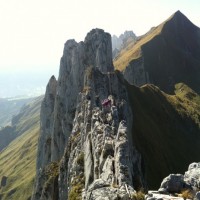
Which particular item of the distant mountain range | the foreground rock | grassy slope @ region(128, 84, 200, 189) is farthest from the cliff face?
grassy slope @ region(128, 84, 200, 189)

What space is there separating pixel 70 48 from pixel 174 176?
113 m

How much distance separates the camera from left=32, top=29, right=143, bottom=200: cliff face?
38844mm

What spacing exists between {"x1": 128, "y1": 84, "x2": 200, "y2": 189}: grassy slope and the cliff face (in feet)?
43.0

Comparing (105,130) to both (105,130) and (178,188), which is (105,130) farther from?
(178,188)

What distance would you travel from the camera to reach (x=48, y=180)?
3314 inches

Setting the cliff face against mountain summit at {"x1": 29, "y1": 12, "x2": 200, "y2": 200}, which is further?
mountain summit at {"x1": 29, "y1": 12, "x2": 200, "y2": 200}

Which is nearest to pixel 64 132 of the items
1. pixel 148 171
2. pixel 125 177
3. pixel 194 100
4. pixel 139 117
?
pixel 139 117

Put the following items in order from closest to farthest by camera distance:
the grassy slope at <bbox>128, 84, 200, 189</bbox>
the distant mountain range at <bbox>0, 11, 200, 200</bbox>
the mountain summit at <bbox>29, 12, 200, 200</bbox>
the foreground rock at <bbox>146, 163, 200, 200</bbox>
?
→ the foreground rock at <bbox>146, 163, 200, 200</bbox> < the distant mountain range at <bbox>0, 11, 200, 200</bbox> < the mountain summit at <bbox>29, 12, 200, 200</bbox> < the grassy slope at <bbox>128, 84, 200, 189</bbox>

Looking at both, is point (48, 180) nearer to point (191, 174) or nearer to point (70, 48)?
point (191, 174)

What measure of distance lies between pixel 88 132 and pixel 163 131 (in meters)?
69.9

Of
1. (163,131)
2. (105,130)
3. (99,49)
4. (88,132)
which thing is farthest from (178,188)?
(99,49)

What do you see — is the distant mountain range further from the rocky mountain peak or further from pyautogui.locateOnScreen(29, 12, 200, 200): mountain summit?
the rocky mountain peak

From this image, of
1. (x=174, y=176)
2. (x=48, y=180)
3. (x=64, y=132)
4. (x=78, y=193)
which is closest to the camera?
(x=174, y=176)

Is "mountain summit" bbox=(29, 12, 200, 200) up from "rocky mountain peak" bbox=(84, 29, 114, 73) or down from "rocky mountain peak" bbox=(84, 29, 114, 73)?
down
